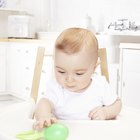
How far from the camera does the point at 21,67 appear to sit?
3.98 meters

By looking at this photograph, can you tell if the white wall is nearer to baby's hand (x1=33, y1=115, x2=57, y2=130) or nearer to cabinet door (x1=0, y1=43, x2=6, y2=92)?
cabinet door (x1=0, y1=43, x2=6, y2=92)

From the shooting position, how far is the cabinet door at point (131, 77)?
2.66m

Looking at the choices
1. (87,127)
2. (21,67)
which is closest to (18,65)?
(21,67)

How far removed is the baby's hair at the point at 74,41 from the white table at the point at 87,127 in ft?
0.70

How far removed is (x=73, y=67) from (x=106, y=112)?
187 mm

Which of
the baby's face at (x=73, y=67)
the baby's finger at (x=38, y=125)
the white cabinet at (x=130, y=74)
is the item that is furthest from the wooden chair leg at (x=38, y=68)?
the white cabinet at (x=130, y=74)

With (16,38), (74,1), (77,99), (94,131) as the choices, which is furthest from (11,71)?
(94,131)

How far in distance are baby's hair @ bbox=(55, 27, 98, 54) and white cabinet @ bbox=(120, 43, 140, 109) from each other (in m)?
1.66

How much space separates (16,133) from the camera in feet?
2.66

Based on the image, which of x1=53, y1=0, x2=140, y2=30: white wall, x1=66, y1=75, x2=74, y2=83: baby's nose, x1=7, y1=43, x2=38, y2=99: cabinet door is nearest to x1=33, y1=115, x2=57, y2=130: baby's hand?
x1=66, y1=75, x2=74, y2=83: baby's nose

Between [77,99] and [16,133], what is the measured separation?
0.33m

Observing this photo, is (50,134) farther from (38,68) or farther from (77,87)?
(38,68)

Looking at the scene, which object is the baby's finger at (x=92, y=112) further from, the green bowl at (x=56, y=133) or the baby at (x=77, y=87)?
the green bowl at (x=56, y=133)

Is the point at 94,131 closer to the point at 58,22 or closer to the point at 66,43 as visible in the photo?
the point at 66,43
